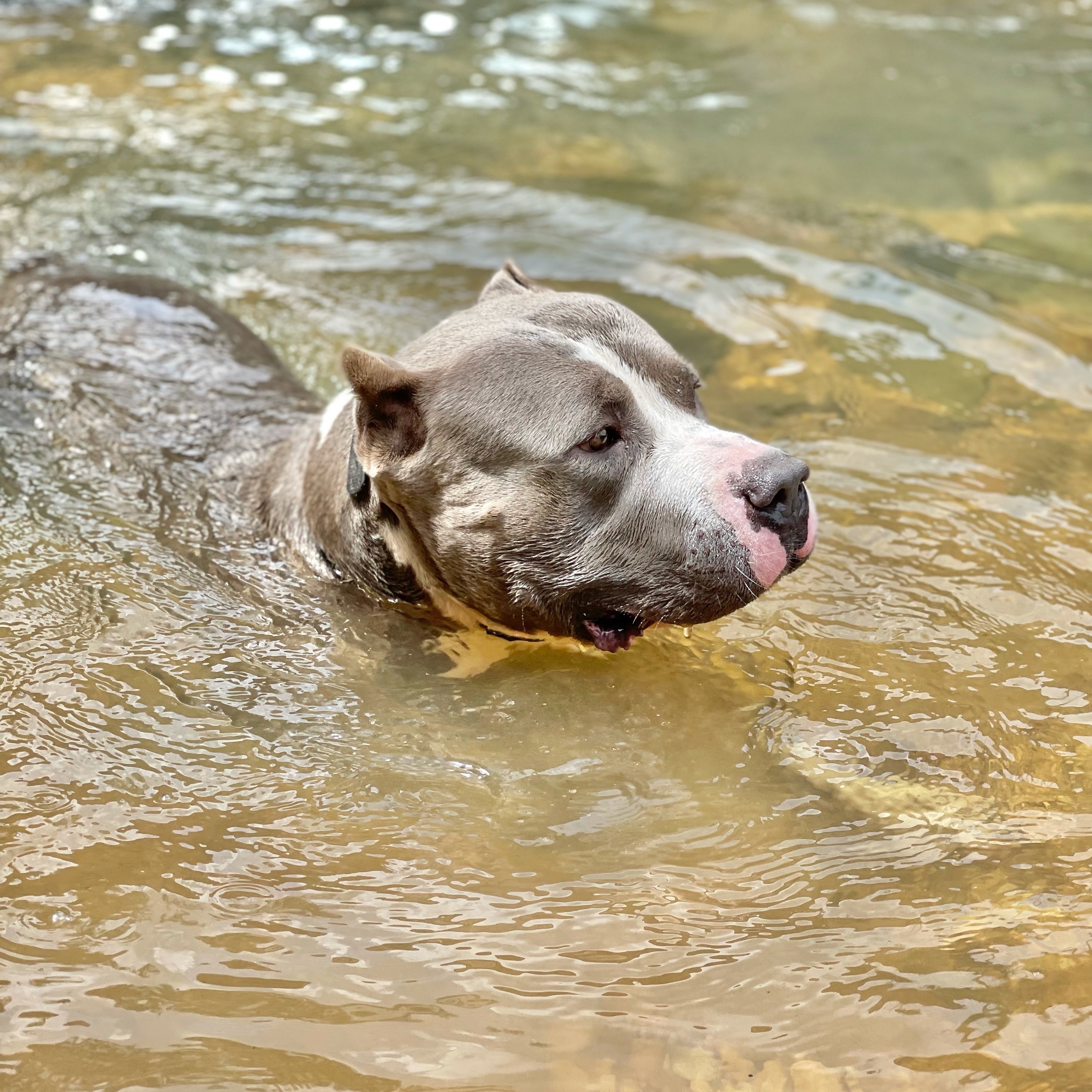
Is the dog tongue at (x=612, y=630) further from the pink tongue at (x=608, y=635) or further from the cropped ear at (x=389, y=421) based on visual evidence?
the cropped ear at (x=389, y=421)

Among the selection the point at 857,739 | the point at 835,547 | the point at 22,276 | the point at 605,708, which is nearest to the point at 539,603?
the point at 605,708

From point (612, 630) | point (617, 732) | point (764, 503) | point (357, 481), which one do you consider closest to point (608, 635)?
point (612, 630)

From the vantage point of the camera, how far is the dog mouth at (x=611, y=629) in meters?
4.25

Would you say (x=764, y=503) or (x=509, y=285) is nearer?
(x=764, y=503)

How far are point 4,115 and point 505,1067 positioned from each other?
8.24 m

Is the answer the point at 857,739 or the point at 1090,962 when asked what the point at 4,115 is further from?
the point at 1090,962

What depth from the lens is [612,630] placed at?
14.0 ft

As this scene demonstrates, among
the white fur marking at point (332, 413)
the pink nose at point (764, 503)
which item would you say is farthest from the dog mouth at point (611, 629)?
the white fur marking at point (332, 413)

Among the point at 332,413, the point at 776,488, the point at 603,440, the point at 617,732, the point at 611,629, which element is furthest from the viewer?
the point at 332,413

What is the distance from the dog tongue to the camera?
4254 mm

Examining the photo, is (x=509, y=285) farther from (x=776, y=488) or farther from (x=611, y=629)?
(x=776, y=488)

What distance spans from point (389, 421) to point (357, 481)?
248 mm

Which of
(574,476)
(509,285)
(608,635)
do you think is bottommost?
(608,635)

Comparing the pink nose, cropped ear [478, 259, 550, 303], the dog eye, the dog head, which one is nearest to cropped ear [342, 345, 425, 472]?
the dog head
